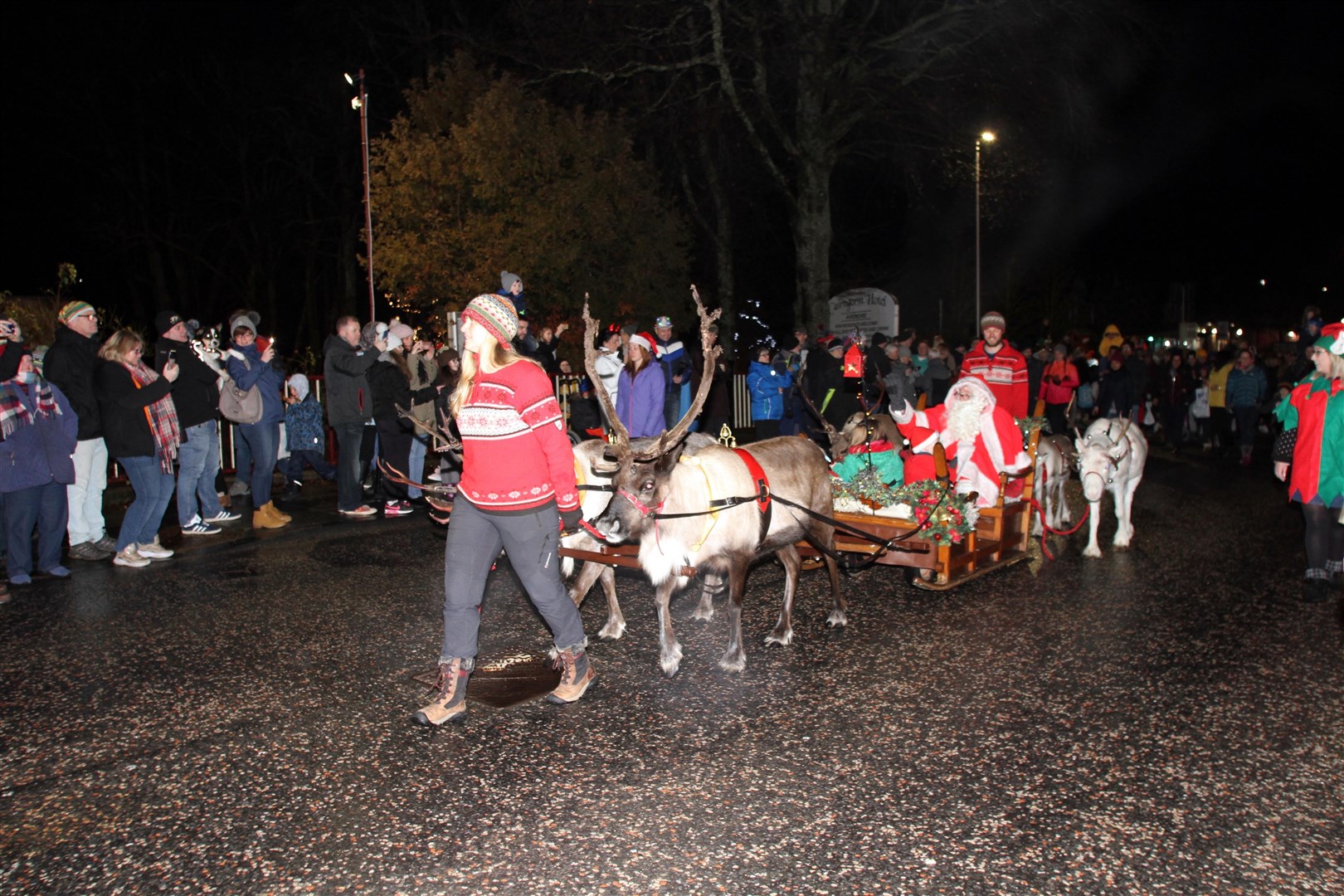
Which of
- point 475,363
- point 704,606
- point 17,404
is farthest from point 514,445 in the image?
point 17,404

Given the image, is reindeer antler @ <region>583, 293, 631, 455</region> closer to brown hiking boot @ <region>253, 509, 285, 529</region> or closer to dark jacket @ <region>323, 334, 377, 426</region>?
dark jacket @ <region>323, 334, 377, 426</region>

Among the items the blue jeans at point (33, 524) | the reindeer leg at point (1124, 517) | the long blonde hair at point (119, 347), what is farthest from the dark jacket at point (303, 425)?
the reindeer leg at point (1124, 517)

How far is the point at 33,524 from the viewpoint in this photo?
8273 millimetres

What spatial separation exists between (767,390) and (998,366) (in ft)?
20.8

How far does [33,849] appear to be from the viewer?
396 centimetres

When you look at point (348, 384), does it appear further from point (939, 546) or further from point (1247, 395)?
point (1247, 395)

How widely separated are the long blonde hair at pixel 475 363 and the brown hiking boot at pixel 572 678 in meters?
1.48

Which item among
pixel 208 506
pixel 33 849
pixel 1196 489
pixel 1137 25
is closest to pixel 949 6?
pixel 1137 25

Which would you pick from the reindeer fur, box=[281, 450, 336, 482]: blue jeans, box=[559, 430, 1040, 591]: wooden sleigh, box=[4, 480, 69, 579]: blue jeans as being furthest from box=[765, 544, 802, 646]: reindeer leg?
box=[281, 450, 336, 482]: blue jeans

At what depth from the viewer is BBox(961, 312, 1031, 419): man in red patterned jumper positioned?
911 cm

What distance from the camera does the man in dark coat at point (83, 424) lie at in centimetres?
877

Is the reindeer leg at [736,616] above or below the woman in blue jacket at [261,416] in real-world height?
below

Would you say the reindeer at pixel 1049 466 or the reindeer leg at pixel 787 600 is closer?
the reindeer leg at pixel 787 600

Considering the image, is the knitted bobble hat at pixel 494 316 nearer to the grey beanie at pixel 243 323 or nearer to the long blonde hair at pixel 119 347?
the long blonde hair at pixel 119 347
